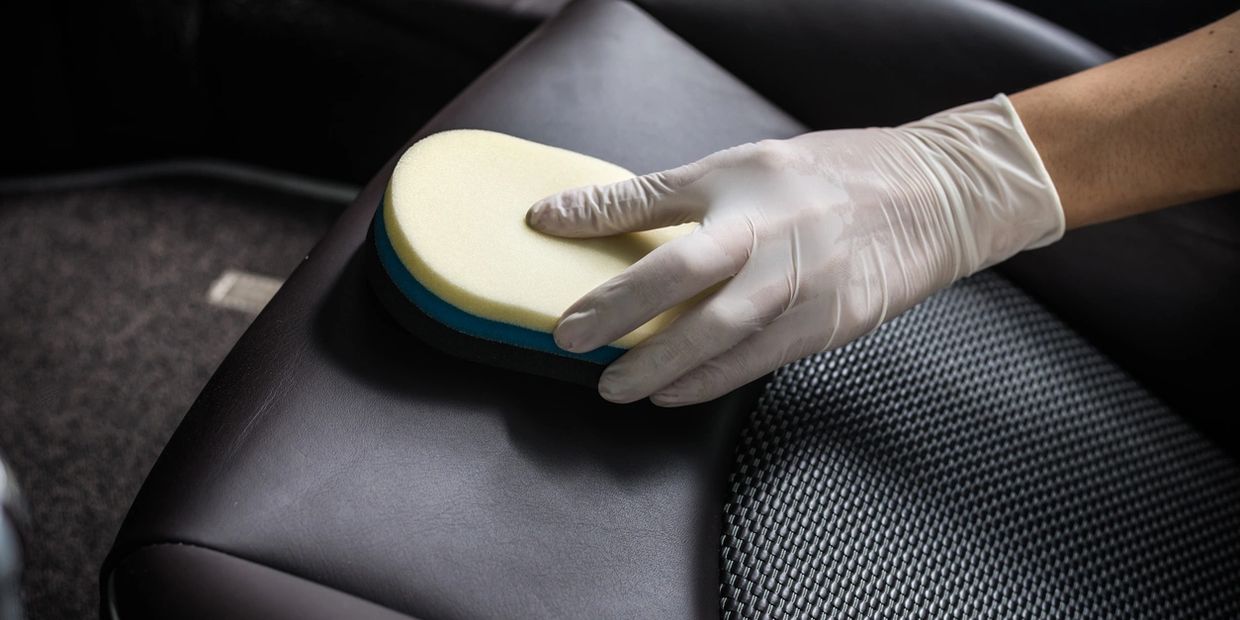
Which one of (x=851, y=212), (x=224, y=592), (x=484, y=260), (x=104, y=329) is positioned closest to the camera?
(x=224, y=592)

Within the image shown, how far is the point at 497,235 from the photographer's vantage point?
24.7 inches

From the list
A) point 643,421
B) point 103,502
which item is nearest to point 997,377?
point 643,421

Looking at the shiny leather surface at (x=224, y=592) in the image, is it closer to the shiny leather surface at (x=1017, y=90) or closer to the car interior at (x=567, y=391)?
the car interior at (x=567, y=391)

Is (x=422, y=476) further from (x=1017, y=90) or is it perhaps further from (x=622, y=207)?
(x=1017, y=90)

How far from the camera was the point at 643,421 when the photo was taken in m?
0.64

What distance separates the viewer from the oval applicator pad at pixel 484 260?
59 cm

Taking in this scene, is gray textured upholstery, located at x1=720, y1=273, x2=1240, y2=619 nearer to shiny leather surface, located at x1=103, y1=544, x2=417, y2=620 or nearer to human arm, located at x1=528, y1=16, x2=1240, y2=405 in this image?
human arm, located at x1=528, y1=16, x2=1240, y2=405

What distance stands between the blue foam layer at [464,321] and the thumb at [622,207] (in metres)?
0.09

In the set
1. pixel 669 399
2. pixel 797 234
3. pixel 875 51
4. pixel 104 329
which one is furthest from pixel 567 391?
pixel 104 329

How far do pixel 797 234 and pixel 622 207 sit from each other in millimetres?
138

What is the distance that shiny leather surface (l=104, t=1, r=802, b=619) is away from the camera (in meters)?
0.53

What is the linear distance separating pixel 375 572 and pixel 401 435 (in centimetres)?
9

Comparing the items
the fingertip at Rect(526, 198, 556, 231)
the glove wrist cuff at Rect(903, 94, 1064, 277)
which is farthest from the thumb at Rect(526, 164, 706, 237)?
the glove wrist cuff at Rect(903, 94, 1064, 277)

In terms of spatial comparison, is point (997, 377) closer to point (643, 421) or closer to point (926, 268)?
point (926, 268)
